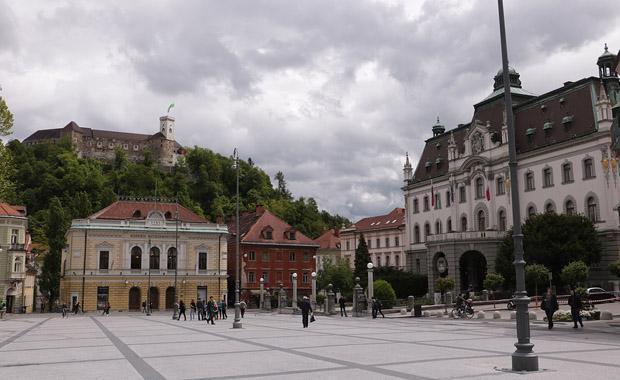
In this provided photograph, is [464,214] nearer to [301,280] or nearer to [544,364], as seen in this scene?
[301,280]

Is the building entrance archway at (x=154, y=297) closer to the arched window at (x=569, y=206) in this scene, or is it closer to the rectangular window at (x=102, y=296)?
the rectangular window at (x=102, y=296)

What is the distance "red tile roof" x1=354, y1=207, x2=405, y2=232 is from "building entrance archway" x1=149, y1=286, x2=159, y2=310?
4272cm

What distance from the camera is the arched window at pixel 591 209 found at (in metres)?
54.6

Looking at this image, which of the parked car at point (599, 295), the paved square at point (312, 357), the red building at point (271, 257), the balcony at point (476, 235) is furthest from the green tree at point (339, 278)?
the paved square at point (312, 357)

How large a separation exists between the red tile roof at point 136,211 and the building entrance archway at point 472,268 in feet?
99.1

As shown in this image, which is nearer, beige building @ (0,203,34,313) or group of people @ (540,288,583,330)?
group of people @ (540,288,583,330)

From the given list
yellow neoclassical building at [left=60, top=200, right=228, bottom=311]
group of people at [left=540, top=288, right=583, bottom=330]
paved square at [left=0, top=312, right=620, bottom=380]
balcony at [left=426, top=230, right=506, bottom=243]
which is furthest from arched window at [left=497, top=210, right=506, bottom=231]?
paved square at [left=0, top=312, right=620, bottom=380]

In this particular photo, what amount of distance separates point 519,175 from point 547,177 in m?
3.88

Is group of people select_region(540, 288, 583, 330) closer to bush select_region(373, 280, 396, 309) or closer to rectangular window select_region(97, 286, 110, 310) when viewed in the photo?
bush select_region(373, 280, 396, 309)

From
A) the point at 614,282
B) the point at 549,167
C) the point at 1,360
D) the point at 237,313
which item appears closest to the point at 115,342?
the point at 1,360

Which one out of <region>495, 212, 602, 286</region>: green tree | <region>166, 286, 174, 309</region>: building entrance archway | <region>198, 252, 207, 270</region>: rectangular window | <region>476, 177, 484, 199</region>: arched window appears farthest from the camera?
<region>476, 177, 484, 199</region>: arched window

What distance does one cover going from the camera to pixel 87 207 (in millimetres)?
81500

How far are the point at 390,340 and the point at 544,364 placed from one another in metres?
7.58

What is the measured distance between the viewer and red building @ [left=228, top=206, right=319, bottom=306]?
73438mm
